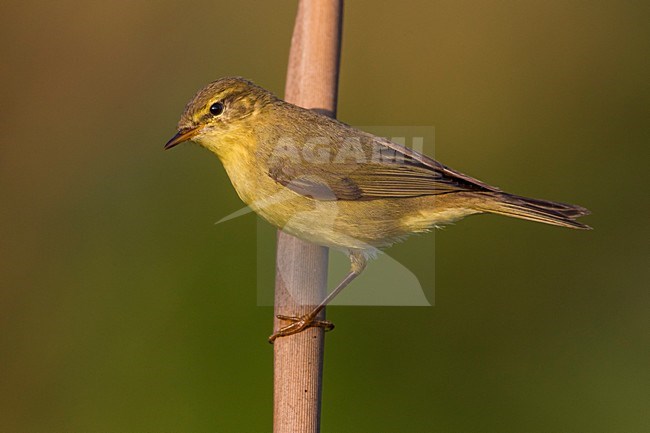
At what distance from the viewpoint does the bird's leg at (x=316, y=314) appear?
8.45 feet

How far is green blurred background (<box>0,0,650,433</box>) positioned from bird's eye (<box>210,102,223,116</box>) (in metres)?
0.97

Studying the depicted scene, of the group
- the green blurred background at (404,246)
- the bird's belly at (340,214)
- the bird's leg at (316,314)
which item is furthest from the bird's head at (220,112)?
the green blurred background at (404,246)

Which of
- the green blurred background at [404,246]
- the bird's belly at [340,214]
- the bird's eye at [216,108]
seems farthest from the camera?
the green blurred background at [404,246]

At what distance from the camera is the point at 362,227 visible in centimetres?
295

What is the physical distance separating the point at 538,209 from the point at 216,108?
4.03ft

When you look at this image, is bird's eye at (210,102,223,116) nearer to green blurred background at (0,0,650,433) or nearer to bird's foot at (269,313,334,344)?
bird's foot at (269,313,334,344)

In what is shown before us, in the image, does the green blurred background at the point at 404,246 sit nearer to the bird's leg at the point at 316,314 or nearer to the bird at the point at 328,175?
the bird's leg at the point at 316,314

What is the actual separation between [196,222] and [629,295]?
A: 7.15 feet

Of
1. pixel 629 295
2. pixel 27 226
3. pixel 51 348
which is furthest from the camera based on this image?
pixel 27 226

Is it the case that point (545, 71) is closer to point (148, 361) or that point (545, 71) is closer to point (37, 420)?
point (148, 361)

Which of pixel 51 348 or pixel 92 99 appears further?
pixel 92 99

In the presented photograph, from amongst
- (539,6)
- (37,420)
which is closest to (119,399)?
(37,420)

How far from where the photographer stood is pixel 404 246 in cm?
391

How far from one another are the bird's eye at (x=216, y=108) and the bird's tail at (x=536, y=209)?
1.04m
